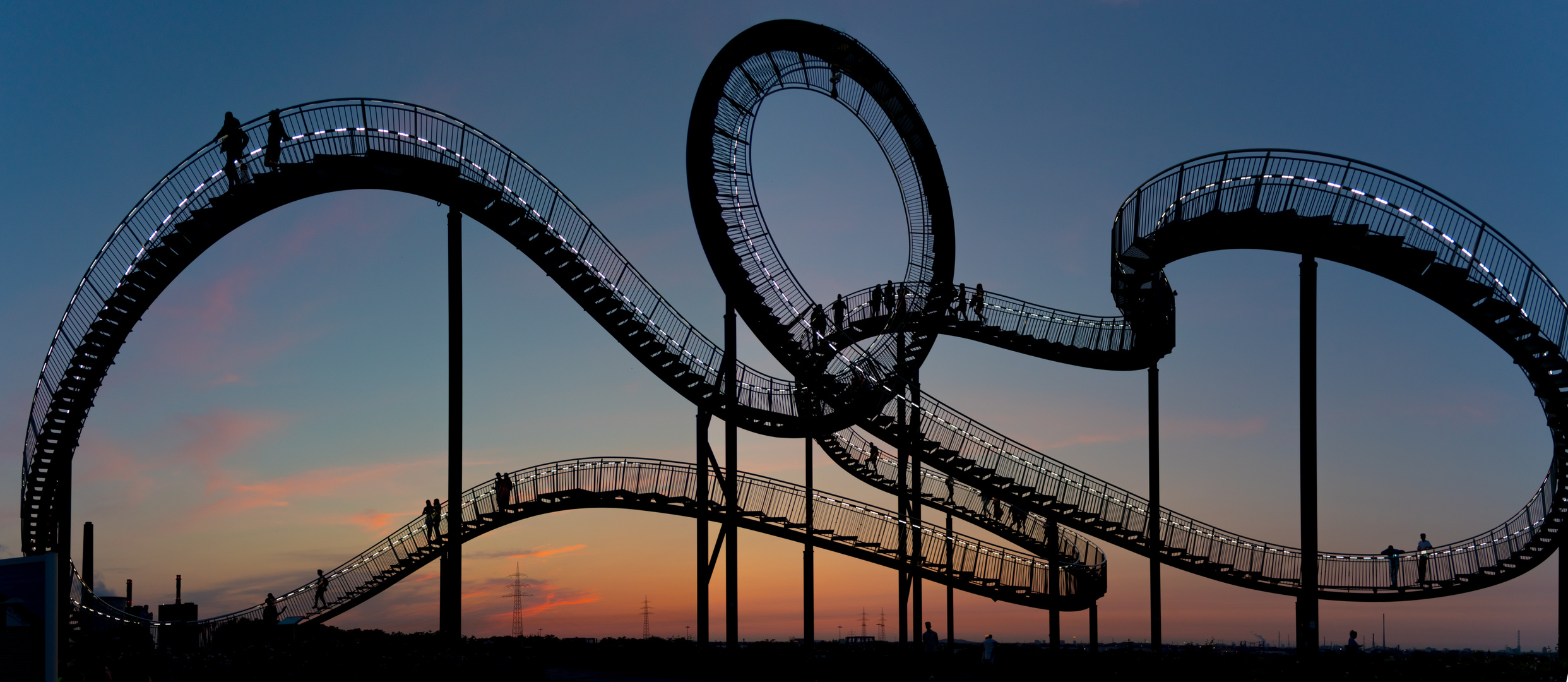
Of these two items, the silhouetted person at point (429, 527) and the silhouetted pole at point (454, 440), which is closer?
the silhouetted pole at point (454, 440)

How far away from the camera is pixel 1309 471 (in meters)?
21.2

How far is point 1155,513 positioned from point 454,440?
14631 millimetres

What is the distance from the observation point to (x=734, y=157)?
2808 centimetres

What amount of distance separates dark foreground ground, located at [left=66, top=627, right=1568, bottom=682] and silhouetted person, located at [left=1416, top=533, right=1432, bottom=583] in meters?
2.67

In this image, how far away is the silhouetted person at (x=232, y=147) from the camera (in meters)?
21.7

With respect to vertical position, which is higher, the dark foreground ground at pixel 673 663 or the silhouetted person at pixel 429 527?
the silhouetted person at pixel 429 527

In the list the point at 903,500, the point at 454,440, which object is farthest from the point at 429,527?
the point at 903,500

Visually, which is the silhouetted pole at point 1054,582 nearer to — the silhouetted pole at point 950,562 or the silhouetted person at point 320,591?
the silhouetted pole at point 950,562

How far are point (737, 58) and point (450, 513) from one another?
43.0 ft

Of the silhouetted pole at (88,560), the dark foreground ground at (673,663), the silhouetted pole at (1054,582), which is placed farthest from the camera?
the silhouetted pole at (1054,582)

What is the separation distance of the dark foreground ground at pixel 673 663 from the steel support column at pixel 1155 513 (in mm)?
1239

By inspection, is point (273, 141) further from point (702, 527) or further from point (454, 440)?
point (702, 527)

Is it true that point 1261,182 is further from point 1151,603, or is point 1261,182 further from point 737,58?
point 737,58

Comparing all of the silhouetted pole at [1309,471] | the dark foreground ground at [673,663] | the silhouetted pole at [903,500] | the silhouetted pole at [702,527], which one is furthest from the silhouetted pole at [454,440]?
the silhouetted pole at [1309,471]
